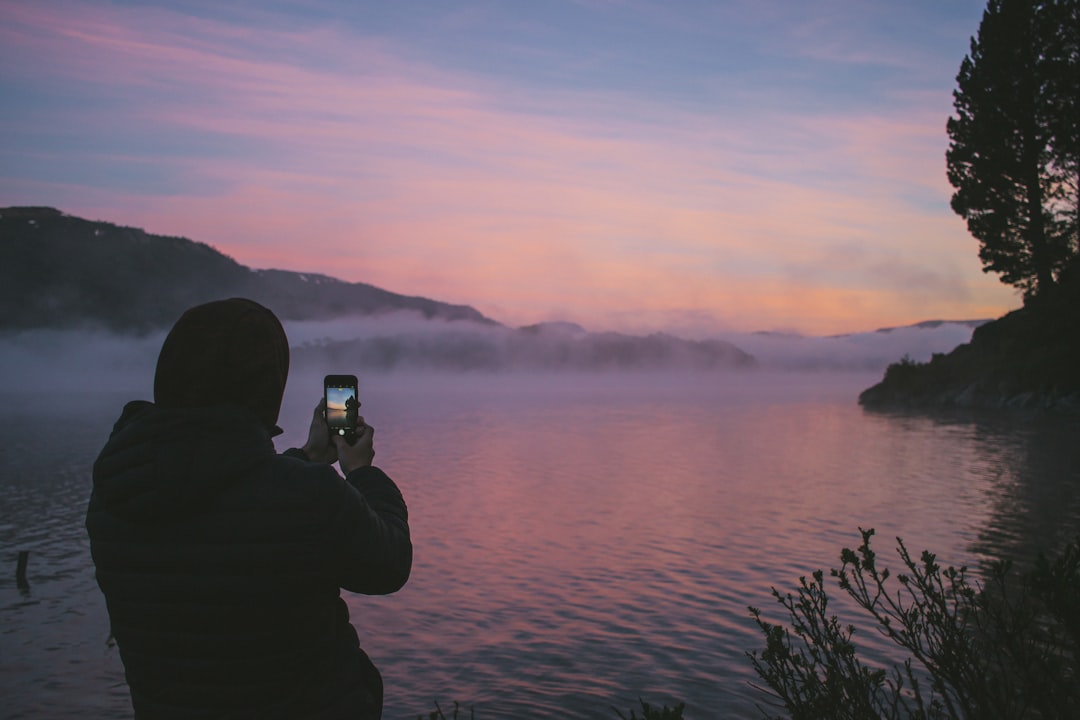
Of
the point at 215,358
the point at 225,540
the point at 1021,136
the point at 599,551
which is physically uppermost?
the point at 1021,136

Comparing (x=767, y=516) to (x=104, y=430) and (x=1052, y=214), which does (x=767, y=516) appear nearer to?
(x=1052, y=214)

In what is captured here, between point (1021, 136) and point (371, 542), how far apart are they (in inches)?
2282

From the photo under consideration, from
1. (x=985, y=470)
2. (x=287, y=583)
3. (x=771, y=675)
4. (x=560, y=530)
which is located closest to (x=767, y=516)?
(x=560, y=530)

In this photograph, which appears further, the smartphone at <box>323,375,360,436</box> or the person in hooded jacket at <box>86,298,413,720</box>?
the smartphone at <box>323,375,360,436</box>

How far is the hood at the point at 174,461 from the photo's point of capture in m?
2.79

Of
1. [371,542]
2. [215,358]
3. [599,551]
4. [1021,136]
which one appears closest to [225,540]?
[371,542]

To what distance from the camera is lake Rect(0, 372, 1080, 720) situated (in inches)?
513

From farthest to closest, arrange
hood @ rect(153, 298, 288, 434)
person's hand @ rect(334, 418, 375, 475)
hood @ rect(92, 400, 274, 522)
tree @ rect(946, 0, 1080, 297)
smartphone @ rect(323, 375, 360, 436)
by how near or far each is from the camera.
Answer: tree @ rect(946, 0, 1080, 297), smartphone @ rect(323, 375, 360, 436), person's hand @ rect(334, 418, 375, 475), hood @ rect(153, 298, 288, 434), hood @ rect(92, 400, 274, 522)

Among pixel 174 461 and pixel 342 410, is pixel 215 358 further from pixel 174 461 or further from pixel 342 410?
pixel 342 410

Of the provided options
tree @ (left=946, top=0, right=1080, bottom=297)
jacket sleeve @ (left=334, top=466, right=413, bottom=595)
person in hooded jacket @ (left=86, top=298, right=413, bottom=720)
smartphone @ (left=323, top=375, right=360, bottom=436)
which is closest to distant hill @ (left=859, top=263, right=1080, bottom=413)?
tree @ (left=946, top=0, right=1080, bottom=297)

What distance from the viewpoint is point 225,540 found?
9.42 ft

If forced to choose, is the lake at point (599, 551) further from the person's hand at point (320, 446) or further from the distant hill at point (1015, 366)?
the person's hand at point (320, 446)

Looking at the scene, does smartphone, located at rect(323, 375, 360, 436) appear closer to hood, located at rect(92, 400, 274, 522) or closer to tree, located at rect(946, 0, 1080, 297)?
hood, located at rect(92, 400, 274, 522)

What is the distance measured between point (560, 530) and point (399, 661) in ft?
37.8
